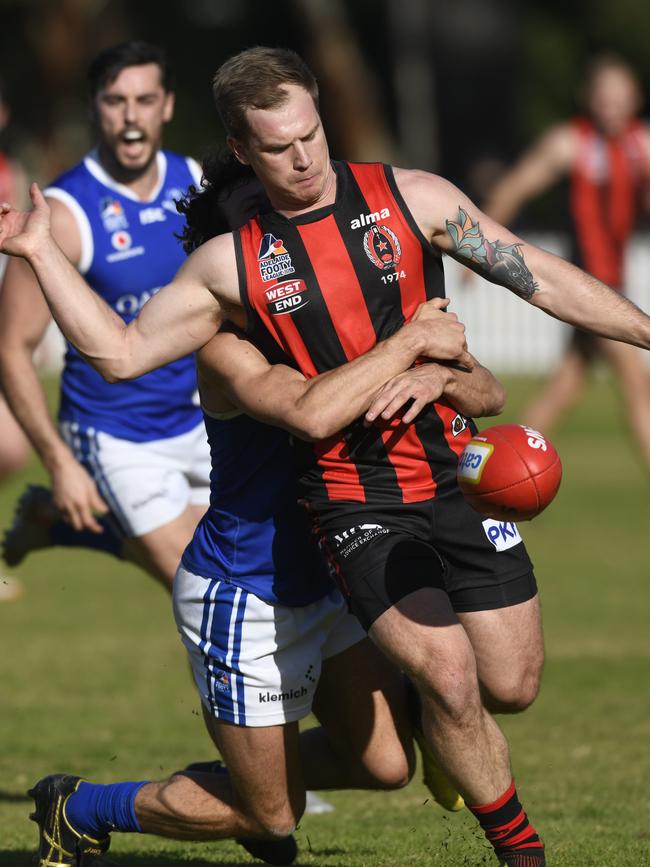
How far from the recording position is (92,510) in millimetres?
6438

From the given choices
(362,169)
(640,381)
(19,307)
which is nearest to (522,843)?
(362,169)

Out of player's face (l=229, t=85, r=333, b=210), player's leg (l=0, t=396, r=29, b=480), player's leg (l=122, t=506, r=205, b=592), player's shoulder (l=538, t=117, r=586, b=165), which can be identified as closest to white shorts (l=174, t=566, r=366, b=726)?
player's face (l=229, t=85, r=333, b=210)

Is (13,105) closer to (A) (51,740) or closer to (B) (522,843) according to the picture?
(A) (51,740)

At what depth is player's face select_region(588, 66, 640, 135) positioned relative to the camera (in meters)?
12.3

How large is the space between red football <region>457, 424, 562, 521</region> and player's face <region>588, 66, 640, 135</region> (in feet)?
26.9

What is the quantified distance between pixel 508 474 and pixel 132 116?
293cm

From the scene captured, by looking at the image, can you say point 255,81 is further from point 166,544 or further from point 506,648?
point 166,544

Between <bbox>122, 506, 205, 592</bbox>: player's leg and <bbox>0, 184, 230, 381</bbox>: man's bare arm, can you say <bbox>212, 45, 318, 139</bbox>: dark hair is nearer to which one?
<bbox>0, 184, 230, 381</bbox>: man's bare arm

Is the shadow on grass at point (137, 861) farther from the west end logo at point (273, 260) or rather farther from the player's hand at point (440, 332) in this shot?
the west end logo at point (273, 260)

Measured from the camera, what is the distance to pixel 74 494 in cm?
635

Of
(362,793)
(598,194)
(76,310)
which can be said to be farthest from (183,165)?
(598,194)

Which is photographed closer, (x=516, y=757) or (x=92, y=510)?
(x=92, y=510)

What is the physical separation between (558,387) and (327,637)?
7.87 meters

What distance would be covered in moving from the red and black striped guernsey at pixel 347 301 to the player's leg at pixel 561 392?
7898 mm
